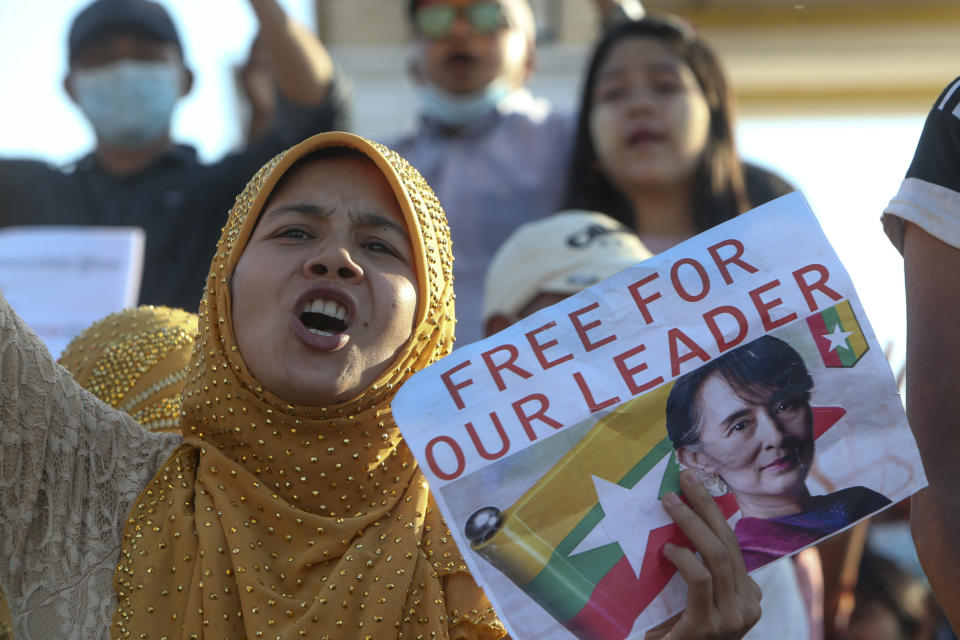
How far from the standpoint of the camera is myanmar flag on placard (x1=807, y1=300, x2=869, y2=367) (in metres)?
2.06

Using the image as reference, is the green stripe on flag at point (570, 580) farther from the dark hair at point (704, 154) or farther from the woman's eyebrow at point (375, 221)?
the dark hair at point (704, 154)

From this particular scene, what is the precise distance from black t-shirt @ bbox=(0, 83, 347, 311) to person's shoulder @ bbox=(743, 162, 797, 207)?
127 centimetres

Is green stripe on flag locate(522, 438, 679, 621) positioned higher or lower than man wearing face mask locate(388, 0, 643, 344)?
lower

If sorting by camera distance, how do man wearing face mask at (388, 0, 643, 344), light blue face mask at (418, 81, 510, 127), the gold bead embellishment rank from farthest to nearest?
light blue face mask at (418, 81, 510, 127)
man wearing face mask at (388, 0, 643, 344)
the gold bead embellishment

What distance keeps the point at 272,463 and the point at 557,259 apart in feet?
3.94

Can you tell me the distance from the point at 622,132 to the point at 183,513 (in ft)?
7.48

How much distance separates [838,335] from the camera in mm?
2068

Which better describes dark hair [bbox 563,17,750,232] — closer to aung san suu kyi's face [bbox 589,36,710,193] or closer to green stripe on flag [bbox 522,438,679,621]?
aung san suu kyi's face [bbox 589,36,710,193]

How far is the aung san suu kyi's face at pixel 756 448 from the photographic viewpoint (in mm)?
2000

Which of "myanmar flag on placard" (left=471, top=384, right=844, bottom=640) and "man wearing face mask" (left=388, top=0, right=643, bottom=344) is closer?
"myanmar flag on placard" (left=471, top=384, right=844, bottom=640)

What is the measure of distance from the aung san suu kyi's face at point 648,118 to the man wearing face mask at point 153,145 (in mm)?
834

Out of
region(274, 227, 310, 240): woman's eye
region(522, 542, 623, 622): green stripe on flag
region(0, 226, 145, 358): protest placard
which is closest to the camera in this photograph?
region(522, 542, 623, 622): green stripe on flag

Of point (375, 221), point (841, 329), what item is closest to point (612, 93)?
point (375, 221)

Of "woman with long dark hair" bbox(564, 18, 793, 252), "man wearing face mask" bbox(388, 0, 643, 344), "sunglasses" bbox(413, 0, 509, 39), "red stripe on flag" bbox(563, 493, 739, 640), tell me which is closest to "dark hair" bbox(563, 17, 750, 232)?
"woman with long dark hair" bbox(564, 18, 793, 252)
